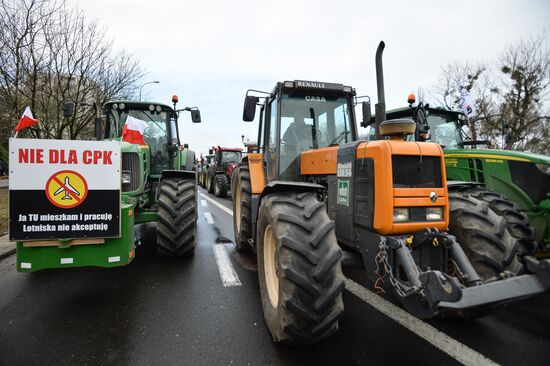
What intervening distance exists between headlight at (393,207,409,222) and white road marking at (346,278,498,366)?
1.14 m

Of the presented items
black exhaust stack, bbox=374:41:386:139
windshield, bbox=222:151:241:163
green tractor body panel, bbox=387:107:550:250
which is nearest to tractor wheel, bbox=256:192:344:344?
black exhaust stack, bbox=374:41:386:139

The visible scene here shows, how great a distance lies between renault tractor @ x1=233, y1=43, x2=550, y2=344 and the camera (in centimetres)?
217

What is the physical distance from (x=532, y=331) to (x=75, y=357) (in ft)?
13.6

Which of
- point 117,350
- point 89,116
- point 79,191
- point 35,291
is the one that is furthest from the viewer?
point 89,116

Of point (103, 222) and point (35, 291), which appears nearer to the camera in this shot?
point (103, 222)

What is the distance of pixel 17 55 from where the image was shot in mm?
8773

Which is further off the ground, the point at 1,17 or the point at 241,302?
the point at 1,17

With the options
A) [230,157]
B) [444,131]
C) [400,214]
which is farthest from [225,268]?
[230,157]

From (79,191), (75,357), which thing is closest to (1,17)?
(79,191)

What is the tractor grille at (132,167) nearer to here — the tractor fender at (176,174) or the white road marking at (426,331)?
the tractor fender at (176,174)

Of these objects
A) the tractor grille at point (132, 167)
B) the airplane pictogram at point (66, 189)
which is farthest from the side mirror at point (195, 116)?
the airplane pictogram at point (66, 189)

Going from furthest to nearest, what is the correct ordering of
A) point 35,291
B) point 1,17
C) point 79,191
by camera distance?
point 1,17 → point 35,291 → point 79,191

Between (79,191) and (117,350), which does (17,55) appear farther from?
(117,350)

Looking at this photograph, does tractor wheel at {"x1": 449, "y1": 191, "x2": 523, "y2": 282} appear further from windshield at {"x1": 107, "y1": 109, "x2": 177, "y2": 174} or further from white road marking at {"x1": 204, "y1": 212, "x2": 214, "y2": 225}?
white road marking at {"x1": 204, "y1": 212, "x2": 214, "y2": 225}
